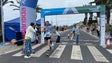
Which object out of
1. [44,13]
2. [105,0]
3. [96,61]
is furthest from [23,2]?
[105,0]

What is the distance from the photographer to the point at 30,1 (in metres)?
29.4

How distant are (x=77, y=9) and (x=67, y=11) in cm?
93

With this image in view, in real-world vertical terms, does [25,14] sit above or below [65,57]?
above

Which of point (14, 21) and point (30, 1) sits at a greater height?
point (30, 1)

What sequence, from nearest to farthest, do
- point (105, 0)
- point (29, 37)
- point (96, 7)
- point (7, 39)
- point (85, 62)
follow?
point (85, 62) → point (29, 37) → point (96, 7) → point (7, 39) → point (105, 0)

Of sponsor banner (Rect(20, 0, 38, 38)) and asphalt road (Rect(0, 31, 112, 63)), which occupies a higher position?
sponsor banner (Rect(20, 0, 38, 38))

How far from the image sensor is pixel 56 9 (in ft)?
104

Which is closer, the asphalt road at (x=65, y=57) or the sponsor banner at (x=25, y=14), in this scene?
the asphalt road at (x=65, y=57)

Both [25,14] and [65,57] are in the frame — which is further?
[25,14]

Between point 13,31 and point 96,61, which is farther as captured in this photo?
point 13,31

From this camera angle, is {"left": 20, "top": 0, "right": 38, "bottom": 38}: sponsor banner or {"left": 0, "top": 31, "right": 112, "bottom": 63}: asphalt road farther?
{"left": 20, "top": 0, "right": 38, "bottom": 38}: sponsor banner

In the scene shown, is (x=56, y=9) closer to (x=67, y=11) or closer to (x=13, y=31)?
(x=67, y=11)

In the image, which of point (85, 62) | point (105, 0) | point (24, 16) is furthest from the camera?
point (105, 0)

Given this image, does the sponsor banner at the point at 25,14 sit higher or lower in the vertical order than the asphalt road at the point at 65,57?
higher
